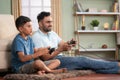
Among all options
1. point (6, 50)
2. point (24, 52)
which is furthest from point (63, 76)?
point (6, 50)

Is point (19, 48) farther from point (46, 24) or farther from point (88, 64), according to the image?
point (88, 64)

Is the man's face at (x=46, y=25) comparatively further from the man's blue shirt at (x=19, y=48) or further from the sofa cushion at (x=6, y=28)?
the sofa cushion at (x=6, y=28)

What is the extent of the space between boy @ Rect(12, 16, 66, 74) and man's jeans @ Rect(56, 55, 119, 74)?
18 cm

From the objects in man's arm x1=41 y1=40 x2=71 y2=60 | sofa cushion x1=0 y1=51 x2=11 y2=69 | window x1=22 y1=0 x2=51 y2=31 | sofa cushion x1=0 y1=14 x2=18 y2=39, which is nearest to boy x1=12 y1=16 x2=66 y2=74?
man's arm x1=41 y1=40 x2=71 y2=60

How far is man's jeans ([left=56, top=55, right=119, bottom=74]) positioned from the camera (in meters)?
3.05

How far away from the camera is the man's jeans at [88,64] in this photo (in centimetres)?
305

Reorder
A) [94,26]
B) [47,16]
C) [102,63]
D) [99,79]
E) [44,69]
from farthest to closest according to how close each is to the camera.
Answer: [94,26]
[47,16]
[102,63]
[44,69]
[99,79]

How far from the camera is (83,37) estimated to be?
591 centimetres

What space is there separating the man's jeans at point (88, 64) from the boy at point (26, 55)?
7.1 inches

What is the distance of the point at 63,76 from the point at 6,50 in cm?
88

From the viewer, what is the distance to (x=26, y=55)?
2891 millimetres

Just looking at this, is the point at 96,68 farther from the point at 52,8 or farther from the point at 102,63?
the point at 52,8

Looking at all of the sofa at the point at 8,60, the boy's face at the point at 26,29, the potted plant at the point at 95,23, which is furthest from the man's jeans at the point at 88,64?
the potted plant at the point at 95,23

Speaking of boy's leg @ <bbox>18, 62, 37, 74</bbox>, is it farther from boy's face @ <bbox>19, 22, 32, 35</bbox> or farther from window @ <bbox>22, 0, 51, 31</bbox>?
window @ <bbox>22, 0, 51, 31</bbox>
